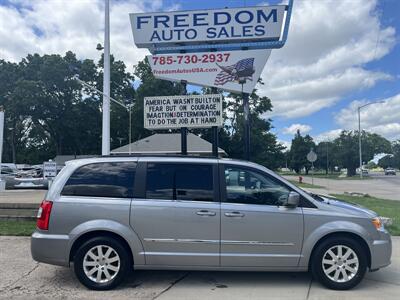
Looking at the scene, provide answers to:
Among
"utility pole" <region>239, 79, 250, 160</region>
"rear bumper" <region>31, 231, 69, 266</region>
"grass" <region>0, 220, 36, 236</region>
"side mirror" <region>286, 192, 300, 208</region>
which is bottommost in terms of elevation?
"grass" <region>0, 220, 36, 236</region>

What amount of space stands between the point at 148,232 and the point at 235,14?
24.9 feet

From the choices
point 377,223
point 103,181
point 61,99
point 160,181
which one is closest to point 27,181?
point 103,181

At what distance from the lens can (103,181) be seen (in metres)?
6.09

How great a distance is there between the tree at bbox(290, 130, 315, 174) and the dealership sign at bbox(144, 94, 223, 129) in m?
99.0

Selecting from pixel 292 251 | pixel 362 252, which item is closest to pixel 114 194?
pixel 292 251

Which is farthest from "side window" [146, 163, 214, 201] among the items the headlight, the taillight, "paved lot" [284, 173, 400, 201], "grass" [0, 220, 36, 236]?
"paved lot" [284, 173, 400, 201]

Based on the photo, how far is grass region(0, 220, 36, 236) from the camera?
9.34 m

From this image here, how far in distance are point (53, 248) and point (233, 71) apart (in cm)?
742

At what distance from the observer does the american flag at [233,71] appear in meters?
11.6

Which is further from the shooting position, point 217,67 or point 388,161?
point 388,161

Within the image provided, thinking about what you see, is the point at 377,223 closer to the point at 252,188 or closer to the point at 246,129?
the point at 252,188

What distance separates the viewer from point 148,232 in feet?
19.3

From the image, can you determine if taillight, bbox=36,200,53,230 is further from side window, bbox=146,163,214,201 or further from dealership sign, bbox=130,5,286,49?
dealership sign, bbox=130,5,286,49

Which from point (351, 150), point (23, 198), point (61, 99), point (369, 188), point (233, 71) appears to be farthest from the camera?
point (351, 150)
